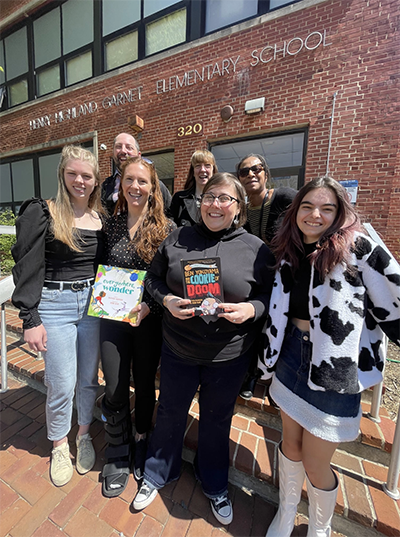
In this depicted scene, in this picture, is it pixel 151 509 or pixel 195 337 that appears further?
pixel 151 509

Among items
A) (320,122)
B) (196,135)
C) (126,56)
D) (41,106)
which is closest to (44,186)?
(41,106)

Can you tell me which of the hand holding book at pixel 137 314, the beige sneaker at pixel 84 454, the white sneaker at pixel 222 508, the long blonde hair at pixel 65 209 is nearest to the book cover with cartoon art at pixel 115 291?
the hand holding book at pixel 137 314

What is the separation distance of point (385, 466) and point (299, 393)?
1.20 metres

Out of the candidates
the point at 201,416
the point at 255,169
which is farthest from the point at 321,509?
the point at 255,169

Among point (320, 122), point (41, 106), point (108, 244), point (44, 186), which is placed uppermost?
point (41, 106)

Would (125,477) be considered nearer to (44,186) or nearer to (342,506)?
(342,506)

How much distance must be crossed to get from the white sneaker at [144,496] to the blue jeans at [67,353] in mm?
683

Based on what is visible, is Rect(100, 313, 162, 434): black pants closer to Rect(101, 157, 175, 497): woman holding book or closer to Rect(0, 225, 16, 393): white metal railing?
Rect(101, 157, 175, 497): woman holding book

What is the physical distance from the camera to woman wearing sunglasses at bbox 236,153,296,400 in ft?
6.63

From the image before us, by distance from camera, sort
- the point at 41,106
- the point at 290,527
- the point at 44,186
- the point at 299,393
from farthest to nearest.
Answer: the point at 44,186
the point at 41,106
the point at 290,527
the point at 299,393

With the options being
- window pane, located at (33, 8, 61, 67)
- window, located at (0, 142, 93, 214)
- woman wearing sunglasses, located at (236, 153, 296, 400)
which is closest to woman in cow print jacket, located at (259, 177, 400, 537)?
woman wearing sunglasses, located at (236, 153, 296, 400)

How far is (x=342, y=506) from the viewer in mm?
1503

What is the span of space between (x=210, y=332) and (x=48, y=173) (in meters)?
8.89

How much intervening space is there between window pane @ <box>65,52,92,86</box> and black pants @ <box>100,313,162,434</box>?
25.7ft
